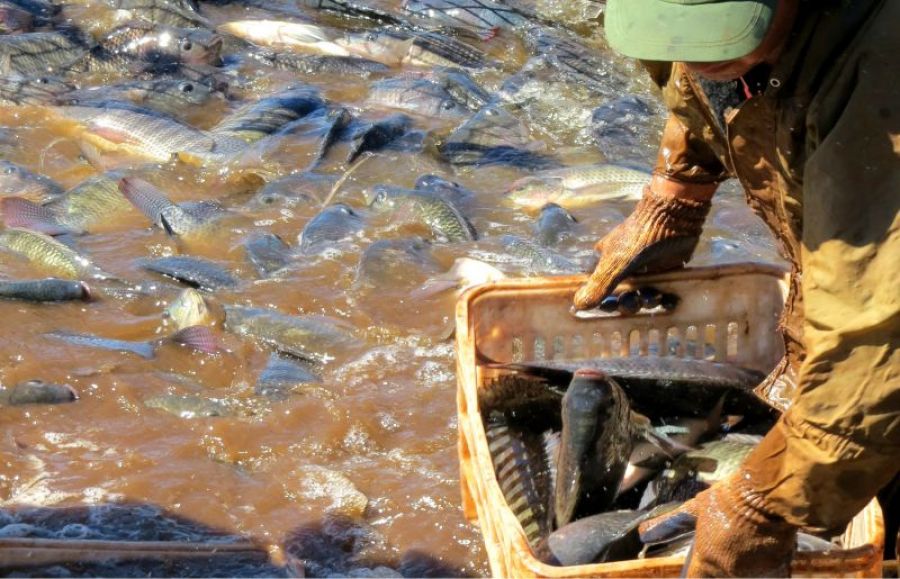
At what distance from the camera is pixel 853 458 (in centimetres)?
208

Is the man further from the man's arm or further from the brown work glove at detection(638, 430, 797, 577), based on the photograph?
the man's arm

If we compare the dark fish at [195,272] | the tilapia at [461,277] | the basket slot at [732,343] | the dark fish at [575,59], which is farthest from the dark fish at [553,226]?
the dark fish at [575,59]

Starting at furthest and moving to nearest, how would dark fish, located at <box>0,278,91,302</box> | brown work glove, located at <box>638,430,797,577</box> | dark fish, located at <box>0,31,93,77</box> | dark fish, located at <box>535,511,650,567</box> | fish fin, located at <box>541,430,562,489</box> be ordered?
dark fish, located at <box>0,31,93,77</box> → dark fish, located at <box>0,278,91,302</box> → fish fin, located at <box>541,430,562,489</box> → dark fish, located at <box>535,511,650,567</box> → brown work glove, located at <box>638,430,797,577</box>

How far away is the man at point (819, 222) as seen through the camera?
199 centimetres

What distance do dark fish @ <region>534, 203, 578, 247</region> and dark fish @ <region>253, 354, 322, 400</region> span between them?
1.77 metres

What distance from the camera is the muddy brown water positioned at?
3.60 meters

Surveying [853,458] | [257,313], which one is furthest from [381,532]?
[853,458]

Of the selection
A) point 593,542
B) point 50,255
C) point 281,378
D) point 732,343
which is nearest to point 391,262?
point 281,378

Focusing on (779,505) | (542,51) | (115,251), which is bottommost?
(115,251)

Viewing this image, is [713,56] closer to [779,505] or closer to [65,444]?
[779,505]

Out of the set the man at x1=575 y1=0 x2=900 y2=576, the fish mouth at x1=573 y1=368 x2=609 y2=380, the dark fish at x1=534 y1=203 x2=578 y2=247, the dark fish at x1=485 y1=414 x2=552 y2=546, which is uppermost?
the man at x1=575 y1=0 x2=900 y2=576

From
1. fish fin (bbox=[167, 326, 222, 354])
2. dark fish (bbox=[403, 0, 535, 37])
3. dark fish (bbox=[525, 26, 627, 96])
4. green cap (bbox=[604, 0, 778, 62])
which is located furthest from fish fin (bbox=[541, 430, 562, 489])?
dark fish (bbox=[403, 0, 535, 37])

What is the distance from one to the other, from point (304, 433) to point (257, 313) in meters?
0.90

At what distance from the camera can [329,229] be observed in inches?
220
